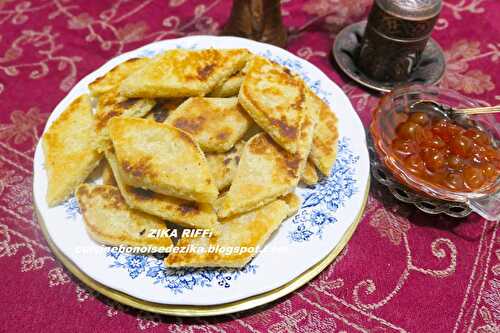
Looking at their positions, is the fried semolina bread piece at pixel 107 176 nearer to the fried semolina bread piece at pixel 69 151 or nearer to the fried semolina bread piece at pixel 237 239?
the fried semolina bread piece at pixel 69 151

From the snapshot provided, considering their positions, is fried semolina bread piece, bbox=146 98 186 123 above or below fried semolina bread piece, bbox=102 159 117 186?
above

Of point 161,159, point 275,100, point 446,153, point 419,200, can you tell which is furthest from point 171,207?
point 446,153

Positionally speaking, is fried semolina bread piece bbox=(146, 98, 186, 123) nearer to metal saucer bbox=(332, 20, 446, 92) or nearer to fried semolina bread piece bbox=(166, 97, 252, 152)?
fried semolina bread piece bbox=(166, 97, 252, 152)

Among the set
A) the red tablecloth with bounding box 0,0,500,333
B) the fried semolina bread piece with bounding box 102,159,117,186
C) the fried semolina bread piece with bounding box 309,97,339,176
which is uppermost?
the fried semolina bread piece with bounding box 309,97,339,176

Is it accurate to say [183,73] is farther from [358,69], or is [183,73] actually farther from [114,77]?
[358,69]

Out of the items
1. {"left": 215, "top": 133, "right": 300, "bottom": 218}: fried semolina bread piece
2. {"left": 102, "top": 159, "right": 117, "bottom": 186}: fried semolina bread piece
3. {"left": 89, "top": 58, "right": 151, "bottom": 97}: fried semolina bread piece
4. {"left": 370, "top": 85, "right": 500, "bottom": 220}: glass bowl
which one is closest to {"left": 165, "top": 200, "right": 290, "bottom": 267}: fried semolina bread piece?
{"left": 215, "top": 133, "right": 300, "bottom": 218}: fried semolina bread piece

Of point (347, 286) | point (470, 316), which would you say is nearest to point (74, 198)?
point (347, 286)
